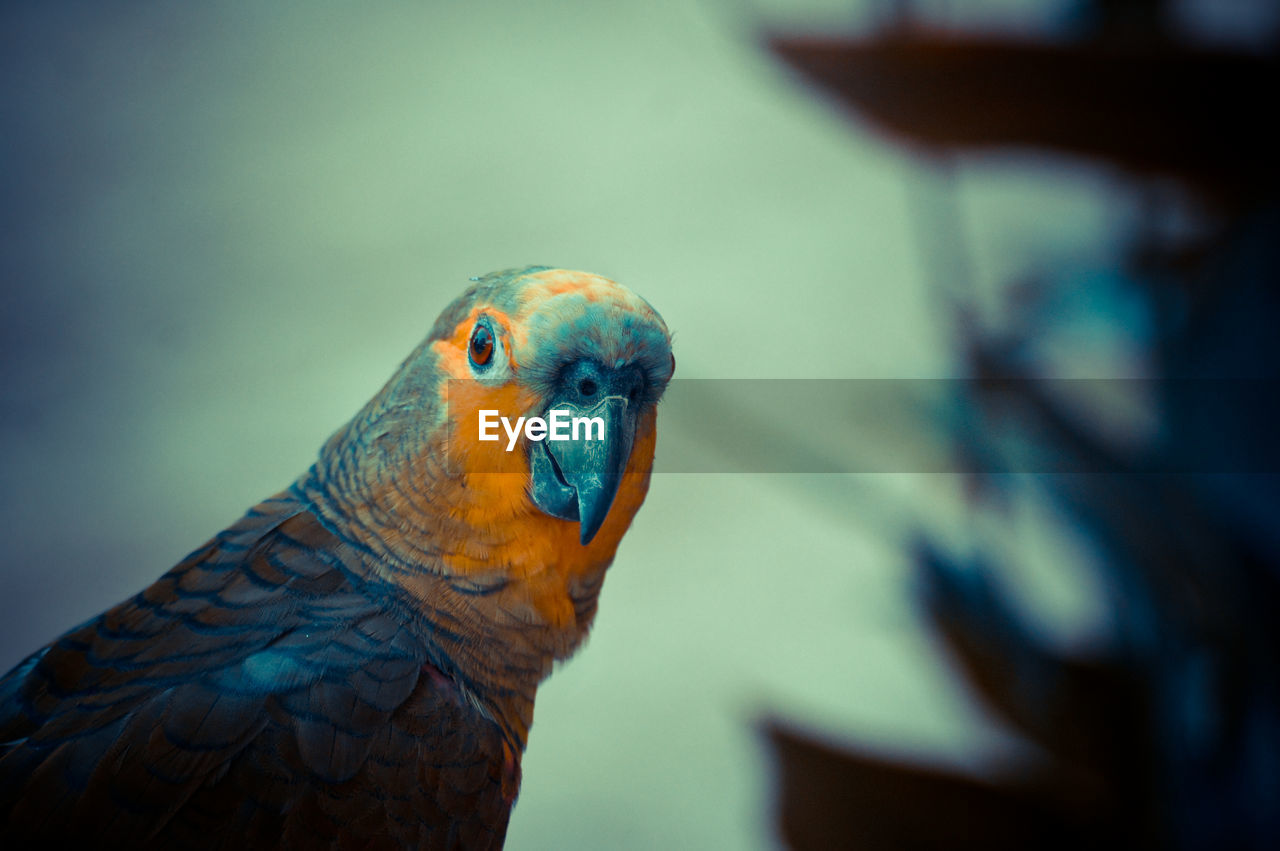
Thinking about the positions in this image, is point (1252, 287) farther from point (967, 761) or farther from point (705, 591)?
point (705, 591)

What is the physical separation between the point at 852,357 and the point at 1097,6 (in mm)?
821

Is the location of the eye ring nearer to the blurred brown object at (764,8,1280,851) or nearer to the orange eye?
the orange eye

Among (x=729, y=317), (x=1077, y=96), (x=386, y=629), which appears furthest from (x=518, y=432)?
(x=729, y=317)

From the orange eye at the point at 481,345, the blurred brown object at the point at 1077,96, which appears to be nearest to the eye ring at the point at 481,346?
the orange eye at the point at 481,345

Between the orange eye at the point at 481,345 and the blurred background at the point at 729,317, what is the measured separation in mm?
472

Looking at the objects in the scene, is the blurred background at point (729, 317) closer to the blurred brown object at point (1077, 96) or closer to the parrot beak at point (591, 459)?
the blurred brown object at point (1077, 96)

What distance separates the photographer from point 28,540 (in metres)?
1.04

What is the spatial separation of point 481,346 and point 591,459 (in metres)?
0.10

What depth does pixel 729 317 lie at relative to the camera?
1460mm

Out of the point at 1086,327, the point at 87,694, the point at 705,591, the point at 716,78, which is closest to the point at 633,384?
the point at 87,694

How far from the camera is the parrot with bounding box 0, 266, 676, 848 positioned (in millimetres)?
415

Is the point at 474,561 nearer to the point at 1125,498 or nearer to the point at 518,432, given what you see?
the point at 518,432

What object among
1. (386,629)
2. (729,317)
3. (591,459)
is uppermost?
(729,317)

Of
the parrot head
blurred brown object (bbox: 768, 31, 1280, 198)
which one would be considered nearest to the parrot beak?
the parrot head
